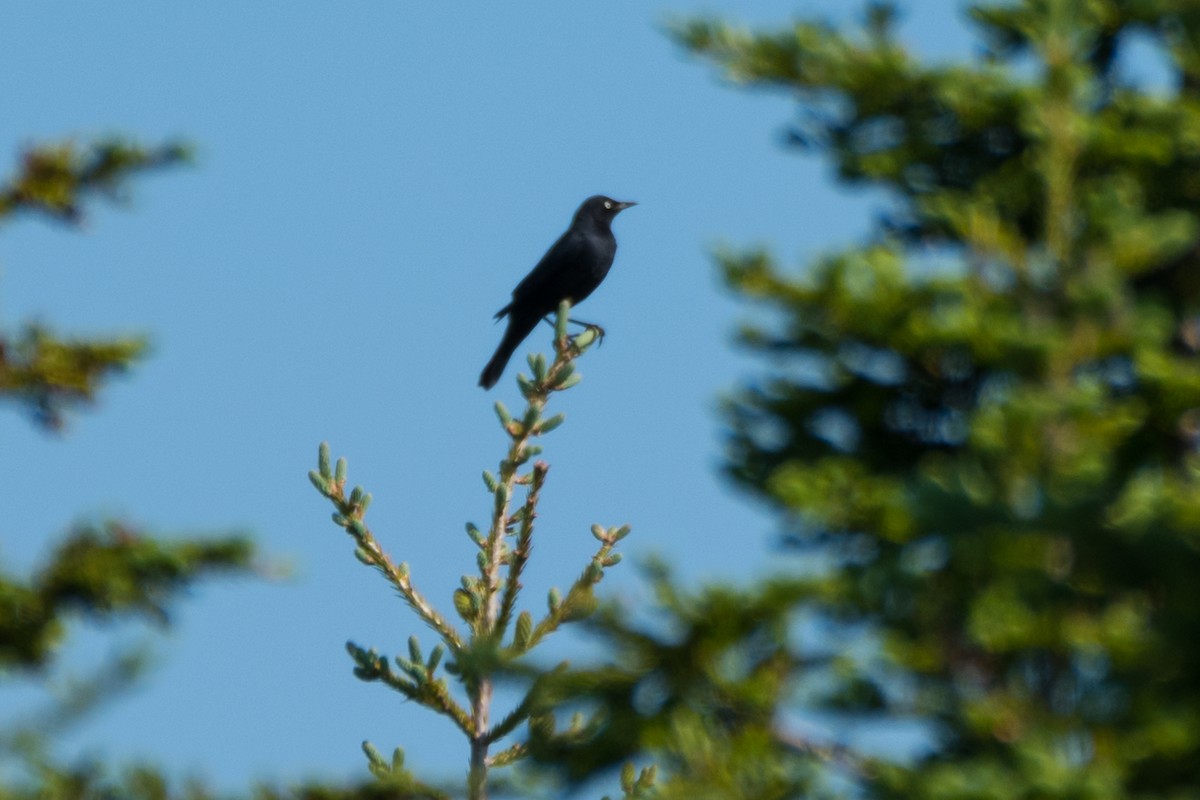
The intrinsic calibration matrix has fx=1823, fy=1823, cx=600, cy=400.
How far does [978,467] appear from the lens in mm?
5328

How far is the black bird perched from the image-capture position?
15.0 metres

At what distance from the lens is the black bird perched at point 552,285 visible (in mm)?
15023

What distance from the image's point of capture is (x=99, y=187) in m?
7.18

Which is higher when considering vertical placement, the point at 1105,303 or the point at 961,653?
the point at 1105,303

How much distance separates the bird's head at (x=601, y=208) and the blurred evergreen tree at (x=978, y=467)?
28.6 ft

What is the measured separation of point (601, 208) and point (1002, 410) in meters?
11.1

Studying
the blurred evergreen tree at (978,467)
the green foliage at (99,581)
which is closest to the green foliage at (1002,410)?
the blurred evergreen tree at (978,467)

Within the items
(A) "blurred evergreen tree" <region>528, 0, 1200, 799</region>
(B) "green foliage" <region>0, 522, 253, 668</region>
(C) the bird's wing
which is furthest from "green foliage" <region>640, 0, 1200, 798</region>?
(C) the bird's wing

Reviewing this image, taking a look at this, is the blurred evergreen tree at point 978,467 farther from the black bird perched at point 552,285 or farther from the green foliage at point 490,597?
the black bird perched at point 552,285

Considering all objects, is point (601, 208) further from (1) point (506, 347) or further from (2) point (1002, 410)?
(2) point (1002, 410)

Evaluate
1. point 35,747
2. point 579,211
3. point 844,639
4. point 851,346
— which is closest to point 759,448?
point 851,346

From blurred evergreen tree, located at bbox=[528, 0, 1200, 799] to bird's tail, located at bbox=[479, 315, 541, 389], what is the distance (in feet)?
26.2

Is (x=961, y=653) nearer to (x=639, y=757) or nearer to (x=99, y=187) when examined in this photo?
(x=639, y=757)

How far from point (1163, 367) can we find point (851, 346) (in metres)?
1.09
